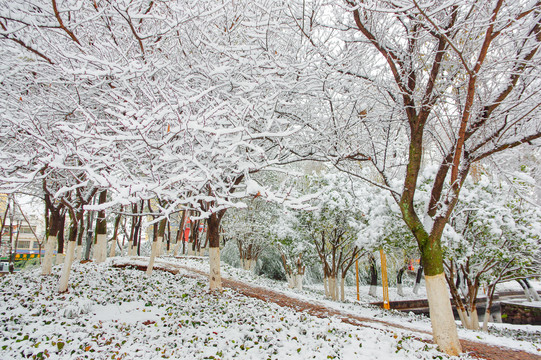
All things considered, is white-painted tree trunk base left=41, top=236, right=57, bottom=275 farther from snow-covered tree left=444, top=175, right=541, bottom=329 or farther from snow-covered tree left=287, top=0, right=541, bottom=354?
snow-covered tree left=444, top=175, right=541, bottom=329

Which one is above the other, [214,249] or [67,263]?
[214,249]

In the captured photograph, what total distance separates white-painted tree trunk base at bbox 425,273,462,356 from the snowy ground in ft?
0.72

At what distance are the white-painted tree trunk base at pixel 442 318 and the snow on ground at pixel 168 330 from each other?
0.20 metres

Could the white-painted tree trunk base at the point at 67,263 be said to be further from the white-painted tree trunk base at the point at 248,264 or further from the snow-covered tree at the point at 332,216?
the white-painted tree trunk base at the point at 248,264

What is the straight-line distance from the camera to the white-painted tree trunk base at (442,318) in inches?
196

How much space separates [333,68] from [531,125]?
143 inches

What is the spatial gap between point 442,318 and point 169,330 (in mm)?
4770

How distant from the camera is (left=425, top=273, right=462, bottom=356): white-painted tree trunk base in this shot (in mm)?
4969

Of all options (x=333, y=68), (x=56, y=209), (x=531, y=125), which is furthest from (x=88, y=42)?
(x=531, y=125)

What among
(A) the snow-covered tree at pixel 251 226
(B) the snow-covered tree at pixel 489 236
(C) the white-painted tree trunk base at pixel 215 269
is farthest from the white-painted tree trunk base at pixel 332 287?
(C) the white-painted tree trunk base at pixel 215 269

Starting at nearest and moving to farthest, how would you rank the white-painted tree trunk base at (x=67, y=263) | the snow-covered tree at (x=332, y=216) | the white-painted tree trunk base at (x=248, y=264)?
the white-painted tree trunk base at (x=67, y=263)
the snow-covered tree at (x=332, y=216)
the white-painted tree trunk base at (x=248, y=264)

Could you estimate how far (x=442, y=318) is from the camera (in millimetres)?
5039

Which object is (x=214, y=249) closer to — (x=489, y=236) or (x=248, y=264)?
(x=489, y=236)

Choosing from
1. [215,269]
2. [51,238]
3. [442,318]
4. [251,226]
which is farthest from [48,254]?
[442,318]
